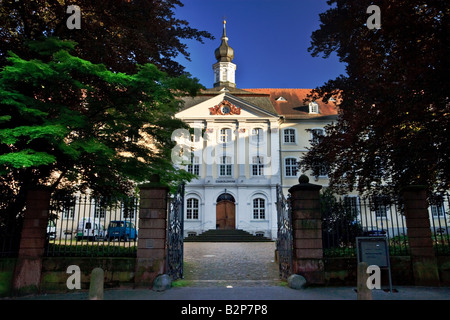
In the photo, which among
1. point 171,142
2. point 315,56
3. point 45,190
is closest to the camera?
point 45,190


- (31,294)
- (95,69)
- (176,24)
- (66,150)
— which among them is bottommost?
(31,294)

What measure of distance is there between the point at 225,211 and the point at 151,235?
22.9 m

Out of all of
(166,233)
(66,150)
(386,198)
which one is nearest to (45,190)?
(66,150)

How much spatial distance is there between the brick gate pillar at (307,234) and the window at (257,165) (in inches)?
897

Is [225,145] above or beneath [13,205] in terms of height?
above

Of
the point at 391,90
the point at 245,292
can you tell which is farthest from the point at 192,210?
the point at 391,90

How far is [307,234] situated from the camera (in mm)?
8086

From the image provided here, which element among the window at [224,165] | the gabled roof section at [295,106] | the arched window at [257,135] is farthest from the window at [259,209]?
the gabled roof section at [295,106]

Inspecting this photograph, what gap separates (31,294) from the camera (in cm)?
775

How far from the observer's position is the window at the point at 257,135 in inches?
1244

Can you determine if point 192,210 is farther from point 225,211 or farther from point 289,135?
point 289,135

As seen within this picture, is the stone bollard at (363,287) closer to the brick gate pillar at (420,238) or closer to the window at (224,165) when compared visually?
the brick gate pillar at (420,238)

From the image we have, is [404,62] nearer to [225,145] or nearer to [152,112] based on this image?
[152,112]

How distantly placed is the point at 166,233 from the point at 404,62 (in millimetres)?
7283
